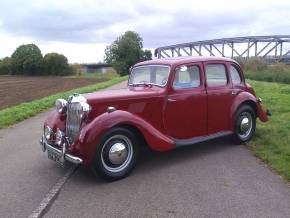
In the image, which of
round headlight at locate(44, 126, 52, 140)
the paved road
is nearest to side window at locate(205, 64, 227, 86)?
the paved road

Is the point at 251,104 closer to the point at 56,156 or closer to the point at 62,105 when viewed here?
the point at 62,105

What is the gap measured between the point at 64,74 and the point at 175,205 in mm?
82224

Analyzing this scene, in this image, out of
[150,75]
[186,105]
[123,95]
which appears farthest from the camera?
[150,75]

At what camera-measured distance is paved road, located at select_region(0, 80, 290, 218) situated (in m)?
4.60

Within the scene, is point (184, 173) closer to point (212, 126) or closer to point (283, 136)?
point (212, 126)

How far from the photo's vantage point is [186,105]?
22.1 feet

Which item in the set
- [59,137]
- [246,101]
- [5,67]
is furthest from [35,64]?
[59,137]

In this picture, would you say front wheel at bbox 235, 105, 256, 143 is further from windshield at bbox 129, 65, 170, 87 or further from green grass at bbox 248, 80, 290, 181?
windshield at bbox 129, 65, 170, 87

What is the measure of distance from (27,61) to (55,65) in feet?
19.2

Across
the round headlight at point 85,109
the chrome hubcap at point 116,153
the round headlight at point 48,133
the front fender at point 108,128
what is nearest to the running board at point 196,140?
the front fender at point 108,128

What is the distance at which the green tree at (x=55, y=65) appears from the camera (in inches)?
3290

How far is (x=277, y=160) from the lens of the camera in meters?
6.37

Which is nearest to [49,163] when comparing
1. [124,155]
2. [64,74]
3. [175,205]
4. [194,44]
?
[124,155]

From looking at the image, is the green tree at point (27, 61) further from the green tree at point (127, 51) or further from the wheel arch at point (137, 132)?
the wheel arch at point (137, 132)
